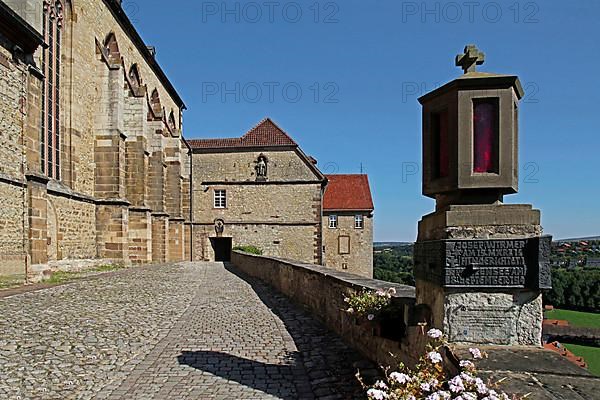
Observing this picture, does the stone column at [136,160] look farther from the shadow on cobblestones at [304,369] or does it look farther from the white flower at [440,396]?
the white flower at [440,396]

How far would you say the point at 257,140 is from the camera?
123 feet

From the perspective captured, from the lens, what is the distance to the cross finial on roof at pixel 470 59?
10.8 feet

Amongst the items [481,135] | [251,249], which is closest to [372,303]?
[481,135]

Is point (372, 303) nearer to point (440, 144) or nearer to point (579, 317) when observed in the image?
point (440, 144)

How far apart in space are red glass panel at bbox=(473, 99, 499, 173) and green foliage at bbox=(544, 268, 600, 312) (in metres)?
58.2

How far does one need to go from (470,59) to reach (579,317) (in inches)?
2275

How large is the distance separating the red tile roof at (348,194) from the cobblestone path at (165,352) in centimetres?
3225

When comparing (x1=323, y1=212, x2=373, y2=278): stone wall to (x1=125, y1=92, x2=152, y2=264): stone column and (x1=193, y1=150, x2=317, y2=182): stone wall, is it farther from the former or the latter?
(x1=125, y1=92, x2=152, y2=264): stone column

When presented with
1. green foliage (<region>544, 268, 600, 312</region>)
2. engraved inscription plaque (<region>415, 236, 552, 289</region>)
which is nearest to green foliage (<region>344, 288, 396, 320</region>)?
engraved inscription plaque (<region>415, 236, 552, 289</region>)

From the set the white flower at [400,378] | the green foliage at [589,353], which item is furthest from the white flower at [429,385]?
the green foliage at [589,353]

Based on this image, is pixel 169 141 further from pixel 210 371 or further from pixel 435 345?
pixel 435 345

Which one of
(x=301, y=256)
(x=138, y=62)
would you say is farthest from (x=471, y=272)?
(x=301, y=256)

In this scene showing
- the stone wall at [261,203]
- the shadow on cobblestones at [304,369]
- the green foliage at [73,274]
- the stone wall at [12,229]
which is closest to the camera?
the shadow on cobblestones at [304,369]

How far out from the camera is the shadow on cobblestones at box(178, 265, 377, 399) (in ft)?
15.1
